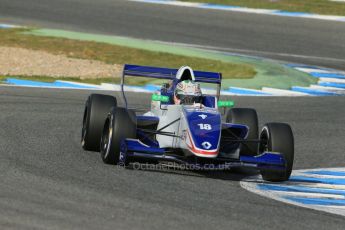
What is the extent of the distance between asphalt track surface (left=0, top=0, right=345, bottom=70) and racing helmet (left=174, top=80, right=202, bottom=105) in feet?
36.9

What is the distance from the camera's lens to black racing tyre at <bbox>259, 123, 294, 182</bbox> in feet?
36.0

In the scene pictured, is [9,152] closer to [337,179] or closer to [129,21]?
[337,179]

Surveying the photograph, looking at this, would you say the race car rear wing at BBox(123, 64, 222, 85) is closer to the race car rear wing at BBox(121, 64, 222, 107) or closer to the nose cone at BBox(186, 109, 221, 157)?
the race car rear wing at BBox(121, 64, 222, 107)

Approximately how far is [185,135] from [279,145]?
42.8 inches

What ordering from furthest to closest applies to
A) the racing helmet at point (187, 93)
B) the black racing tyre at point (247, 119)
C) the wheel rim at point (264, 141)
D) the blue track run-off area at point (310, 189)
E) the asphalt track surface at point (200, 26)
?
the asphalt track surface at point (200, 26) < the black racing tyre at point (247, 119) < the racing helmet at point (187, 93) < the wheel rim at point (264, 141) < the blue track run-off area at point (310, 189)

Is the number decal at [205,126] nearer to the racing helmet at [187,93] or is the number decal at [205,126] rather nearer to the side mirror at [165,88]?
the racing helmet at [187,93]

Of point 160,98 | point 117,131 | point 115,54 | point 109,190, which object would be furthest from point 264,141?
point 115,54

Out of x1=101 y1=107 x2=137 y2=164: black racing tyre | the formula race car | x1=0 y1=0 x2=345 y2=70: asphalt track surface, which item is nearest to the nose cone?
the formula race car

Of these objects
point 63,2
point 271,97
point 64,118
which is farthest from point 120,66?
point 63,2

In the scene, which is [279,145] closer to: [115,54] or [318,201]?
[318,201]

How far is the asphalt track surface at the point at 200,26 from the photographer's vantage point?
24359 millimetres

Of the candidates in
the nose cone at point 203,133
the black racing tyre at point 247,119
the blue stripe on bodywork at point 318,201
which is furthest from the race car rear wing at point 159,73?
the blue stripe on bodywork at point 318,201

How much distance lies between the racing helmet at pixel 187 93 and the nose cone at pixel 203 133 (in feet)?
2.42

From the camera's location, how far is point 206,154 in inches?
414
